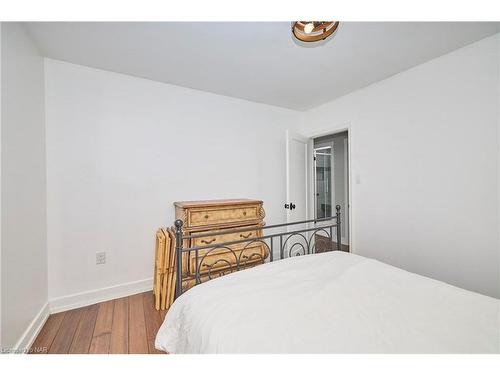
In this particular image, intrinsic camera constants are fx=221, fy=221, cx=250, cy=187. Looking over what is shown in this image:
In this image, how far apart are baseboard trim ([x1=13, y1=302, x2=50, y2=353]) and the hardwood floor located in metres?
0.04

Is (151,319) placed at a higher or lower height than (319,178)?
lower

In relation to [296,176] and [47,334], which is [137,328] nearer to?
[47,334]

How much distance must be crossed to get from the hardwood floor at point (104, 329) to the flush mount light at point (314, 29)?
248cm

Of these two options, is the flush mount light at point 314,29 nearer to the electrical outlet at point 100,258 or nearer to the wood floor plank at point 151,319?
the wood floor plank at point 151,319

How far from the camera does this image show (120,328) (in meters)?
1.86

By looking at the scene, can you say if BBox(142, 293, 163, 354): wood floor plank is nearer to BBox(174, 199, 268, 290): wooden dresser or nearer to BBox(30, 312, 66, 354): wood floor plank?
BBox(174, 199, 268, 290): wooden dresser

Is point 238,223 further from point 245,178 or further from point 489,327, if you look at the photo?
point 489,327

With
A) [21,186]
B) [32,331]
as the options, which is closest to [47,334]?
[32,331]

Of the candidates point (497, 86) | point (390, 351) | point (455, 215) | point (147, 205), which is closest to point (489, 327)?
point (390, 351)

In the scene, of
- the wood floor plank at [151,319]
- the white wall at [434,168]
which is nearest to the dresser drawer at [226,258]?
the wood floor plank at [151,319]

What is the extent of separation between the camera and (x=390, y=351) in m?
0.75

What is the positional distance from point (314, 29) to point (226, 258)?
219cm

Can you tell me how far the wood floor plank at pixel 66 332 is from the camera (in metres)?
1.62
